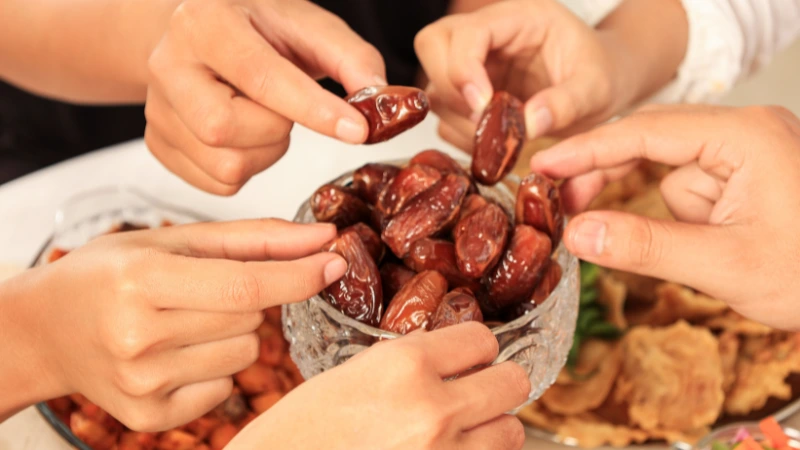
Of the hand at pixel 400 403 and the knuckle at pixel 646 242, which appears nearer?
the hand at pixel 400 403

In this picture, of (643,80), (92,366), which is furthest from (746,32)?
(92,366)

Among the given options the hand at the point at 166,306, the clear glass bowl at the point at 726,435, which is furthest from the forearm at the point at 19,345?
the clear glass bowl at the point at 726,435

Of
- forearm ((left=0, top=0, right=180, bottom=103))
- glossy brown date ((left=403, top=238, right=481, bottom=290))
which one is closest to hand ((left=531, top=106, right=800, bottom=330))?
glossy brown date ((left=403, top=238, right=481, bottom=290))

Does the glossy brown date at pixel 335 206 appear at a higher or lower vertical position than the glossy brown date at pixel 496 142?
lower

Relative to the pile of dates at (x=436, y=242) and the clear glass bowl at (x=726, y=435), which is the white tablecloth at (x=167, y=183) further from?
the clear glass bowl at (x=726, y=435)

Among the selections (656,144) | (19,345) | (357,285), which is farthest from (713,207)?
(19,345)

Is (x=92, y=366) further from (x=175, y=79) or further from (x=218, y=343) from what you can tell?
(x=175, y=79)
